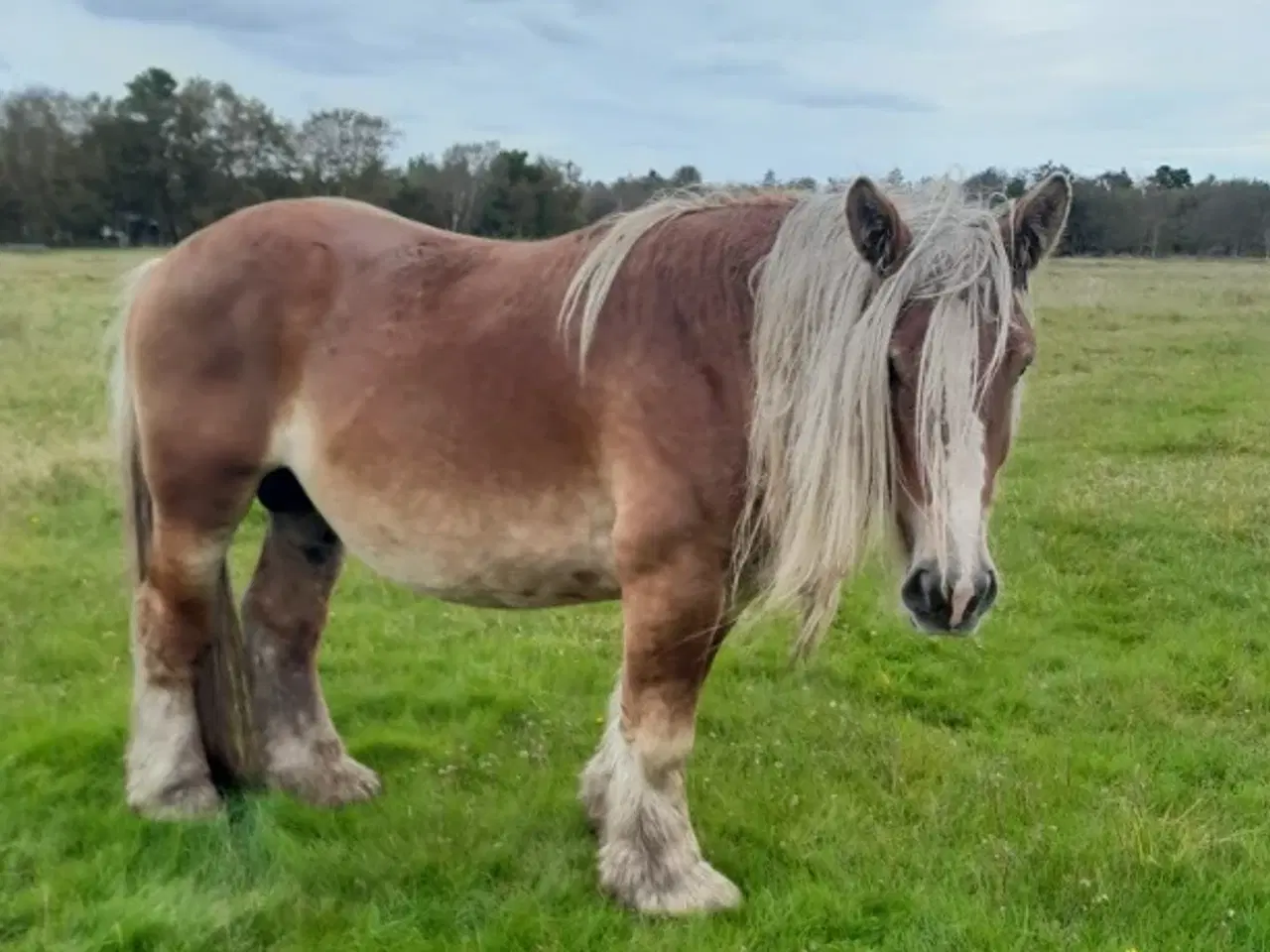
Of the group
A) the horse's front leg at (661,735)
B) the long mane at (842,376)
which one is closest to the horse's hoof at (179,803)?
the horse's front leg at (661,735)

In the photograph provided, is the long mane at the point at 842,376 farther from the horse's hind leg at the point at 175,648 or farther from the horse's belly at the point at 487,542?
the horse's hind leg at the point at 175,648

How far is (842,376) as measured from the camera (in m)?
3.02

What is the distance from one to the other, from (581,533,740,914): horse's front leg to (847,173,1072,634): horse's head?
0.70 meters

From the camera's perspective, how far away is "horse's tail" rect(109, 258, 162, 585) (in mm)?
4359

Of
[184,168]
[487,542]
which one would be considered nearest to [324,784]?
[487,542]

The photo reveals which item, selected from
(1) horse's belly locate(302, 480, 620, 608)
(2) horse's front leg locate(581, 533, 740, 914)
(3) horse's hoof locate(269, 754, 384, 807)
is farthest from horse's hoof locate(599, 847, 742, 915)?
(3) horse's hoof locate(269, 754, 384, 807)

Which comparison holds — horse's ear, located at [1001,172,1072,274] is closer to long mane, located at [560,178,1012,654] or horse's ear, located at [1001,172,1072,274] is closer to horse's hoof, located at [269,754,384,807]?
long mane, located at [560,178,1012,654]

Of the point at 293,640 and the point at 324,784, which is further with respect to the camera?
the point at 293,640

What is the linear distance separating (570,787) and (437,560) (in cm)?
122

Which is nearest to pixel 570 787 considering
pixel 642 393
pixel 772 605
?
pixel 772 605

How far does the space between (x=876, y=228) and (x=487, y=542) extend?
154cm

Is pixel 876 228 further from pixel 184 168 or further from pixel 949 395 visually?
pixel 184 168

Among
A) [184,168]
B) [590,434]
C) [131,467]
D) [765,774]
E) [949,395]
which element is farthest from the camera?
[184,168]

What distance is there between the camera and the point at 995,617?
681cm
